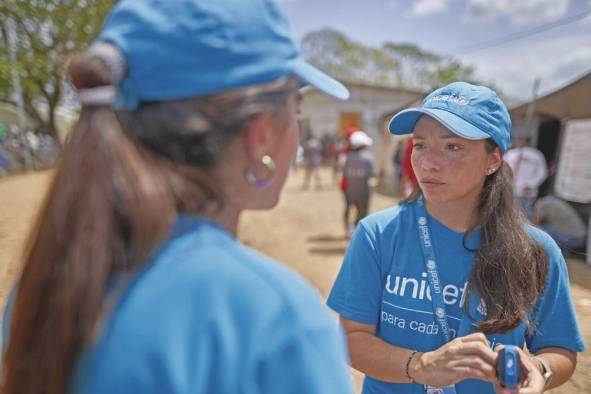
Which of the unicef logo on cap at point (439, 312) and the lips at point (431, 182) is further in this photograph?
the lips at point (431, 182)

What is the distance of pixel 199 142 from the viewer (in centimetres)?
69

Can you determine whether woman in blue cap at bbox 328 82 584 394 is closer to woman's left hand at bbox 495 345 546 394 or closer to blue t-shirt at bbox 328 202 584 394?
blue t-shirt at bbox 328 202 584 394

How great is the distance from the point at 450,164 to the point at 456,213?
19 cm

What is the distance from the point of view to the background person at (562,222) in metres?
6.35

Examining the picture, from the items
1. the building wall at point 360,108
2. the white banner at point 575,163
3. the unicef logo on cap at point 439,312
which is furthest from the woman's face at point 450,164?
the building wall at point 360,108

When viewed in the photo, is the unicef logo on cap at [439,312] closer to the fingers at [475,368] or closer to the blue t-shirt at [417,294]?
the blue t-shirt at [417,294]

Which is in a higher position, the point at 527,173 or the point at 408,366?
the point at 527,173

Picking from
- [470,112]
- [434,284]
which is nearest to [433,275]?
[434,284]

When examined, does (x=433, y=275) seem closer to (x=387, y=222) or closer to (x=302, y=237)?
(x=387, y=222)

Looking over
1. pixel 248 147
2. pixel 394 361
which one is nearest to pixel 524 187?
pixel 394 361

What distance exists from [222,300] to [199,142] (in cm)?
27

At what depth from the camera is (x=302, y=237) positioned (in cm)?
777

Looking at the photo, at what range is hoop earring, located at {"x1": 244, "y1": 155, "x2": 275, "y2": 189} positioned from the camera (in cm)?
78

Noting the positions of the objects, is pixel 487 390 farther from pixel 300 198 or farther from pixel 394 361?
pixel 300 198
